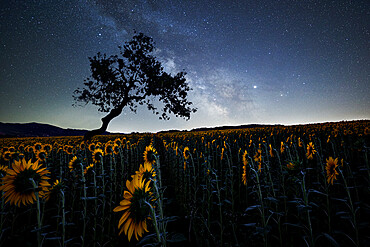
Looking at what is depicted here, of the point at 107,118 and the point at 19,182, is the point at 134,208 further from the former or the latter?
the point at 107,118

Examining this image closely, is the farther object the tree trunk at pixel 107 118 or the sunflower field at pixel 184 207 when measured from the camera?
the tree trunk at pixel 107 118

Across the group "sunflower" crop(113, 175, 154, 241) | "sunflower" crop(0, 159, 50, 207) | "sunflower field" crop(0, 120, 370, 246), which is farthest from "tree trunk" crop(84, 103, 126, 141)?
"sunflower" crop(113, 175, 154, 241)

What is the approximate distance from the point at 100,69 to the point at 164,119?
8.18 meters

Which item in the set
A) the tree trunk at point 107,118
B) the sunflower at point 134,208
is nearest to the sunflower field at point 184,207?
the sunflower at point 134,208

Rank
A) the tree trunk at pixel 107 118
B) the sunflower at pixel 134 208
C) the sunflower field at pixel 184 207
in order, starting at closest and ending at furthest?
the sunflower at pixel 134 208
the sunflower field at pixel 184 207
the tree trunk at pixel 107 118

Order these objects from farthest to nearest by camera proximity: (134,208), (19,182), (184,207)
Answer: (184,207)
(19,182)
(134,208)

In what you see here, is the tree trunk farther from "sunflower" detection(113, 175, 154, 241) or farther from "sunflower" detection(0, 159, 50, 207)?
"sunflower" detection(113, 175, 154, 241)

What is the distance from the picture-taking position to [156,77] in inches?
693

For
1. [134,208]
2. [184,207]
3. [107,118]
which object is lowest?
[184,207]

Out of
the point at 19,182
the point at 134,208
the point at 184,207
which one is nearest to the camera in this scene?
the point at 134,208

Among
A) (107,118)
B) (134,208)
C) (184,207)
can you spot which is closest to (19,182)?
(134,208)

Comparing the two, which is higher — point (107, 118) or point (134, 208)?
point (107, 118)

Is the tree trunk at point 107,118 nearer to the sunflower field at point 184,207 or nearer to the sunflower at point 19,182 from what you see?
the sunflower field at point 184,207

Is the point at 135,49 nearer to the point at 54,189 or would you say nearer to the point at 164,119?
the point at 164,119
